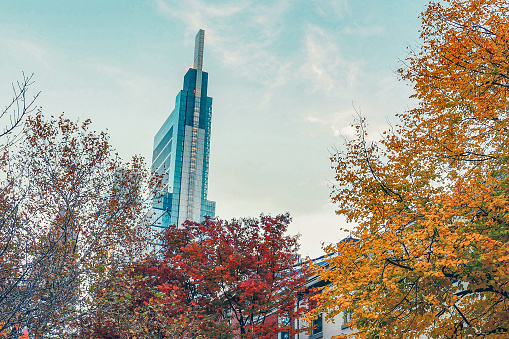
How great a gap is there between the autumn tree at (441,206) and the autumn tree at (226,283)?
8500 mm

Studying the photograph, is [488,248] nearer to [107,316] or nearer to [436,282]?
[436,282]

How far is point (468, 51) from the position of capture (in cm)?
1384

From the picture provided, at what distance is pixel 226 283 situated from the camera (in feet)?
78.1

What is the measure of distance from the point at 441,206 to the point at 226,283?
13.4 m

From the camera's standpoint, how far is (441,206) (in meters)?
13.4

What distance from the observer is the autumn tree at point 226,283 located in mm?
22531

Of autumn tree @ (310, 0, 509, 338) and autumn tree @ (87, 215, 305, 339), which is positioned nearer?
autumn tree @ (310, 0, 509, 338)

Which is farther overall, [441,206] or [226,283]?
[226,283]

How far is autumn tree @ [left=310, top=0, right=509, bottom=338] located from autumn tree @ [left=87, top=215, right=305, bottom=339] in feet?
27.9

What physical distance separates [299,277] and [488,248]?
13.8 metres

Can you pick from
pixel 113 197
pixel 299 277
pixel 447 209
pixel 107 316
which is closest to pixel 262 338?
pixel 299 277

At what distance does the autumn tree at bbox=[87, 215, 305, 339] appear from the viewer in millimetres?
22531

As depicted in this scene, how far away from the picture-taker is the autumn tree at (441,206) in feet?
40.8

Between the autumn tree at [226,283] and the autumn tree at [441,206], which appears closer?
the autumn tree at [441,206]
